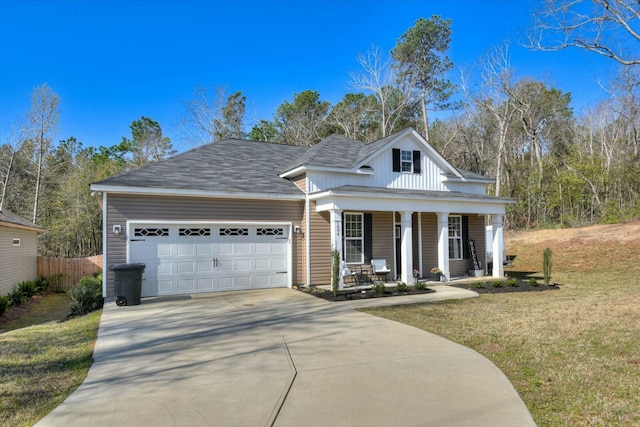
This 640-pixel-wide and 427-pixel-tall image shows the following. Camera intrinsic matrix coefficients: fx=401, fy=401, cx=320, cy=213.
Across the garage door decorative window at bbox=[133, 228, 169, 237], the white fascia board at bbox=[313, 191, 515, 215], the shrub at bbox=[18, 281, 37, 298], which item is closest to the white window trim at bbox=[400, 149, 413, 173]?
the white fascia board at bbox=[313, 191, 515, 215]

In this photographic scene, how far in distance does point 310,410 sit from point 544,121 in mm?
39227

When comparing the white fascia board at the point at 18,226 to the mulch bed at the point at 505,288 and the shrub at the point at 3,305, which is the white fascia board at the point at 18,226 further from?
the mulch bed at the point at 505,288

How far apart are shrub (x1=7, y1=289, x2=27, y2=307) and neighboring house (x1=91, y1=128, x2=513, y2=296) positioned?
513cm

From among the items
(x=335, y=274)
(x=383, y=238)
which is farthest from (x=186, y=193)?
(x=383, y=238)

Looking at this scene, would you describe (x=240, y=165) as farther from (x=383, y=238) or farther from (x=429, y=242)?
(x=429, y=242)

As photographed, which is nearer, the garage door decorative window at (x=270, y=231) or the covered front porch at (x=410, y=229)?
the covered front porch at (x=410, y=229)

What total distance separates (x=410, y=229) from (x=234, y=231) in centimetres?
578

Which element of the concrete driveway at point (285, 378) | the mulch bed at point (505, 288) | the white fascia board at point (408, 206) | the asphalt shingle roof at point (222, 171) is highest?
the asphalt shingle roof at point (222, 171)

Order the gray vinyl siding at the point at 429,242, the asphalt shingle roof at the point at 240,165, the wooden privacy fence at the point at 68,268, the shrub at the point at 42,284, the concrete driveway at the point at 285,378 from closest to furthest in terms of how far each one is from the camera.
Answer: the concrete driveway at the point at 285,378
the asphalt shingle roof at the point at 240,165
the gray vinyl siding at the point at 429,242
the shrub at the point at 42,284
the wooden privacy fence at the point at 68,268

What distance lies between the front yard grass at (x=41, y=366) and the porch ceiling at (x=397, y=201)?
7.05 metres

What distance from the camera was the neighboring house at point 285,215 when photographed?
1167 cm

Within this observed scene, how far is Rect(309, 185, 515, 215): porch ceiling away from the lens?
12.6m

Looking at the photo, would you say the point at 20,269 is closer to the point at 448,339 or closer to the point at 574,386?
the point at 448,339

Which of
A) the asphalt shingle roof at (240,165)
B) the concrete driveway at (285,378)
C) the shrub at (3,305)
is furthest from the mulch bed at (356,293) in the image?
the shrub at (3,305)
